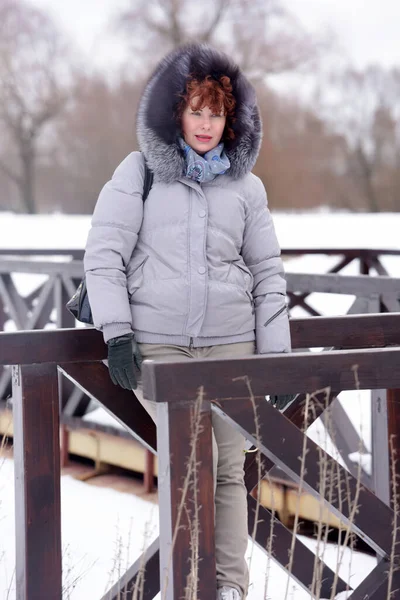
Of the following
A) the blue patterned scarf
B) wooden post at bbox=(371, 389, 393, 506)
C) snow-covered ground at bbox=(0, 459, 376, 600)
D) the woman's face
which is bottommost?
snow-covered ground at bbox=(0, 459, 376, 600)

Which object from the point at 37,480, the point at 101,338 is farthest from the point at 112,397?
the point at 37,480

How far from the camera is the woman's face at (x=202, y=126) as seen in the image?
7.42ft

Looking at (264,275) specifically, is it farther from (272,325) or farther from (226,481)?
(226,481)

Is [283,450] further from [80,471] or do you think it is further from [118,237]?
[80,471]

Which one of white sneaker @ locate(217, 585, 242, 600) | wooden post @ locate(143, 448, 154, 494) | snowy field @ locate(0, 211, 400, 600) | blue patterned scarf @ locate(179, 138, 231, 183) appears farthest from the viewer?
wooden post @ locate(143, 448, 154, 494)

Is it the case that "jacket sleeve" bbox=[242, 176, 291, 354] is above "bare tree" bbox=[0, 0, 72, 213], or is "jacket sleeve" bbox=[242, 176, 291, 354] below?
below

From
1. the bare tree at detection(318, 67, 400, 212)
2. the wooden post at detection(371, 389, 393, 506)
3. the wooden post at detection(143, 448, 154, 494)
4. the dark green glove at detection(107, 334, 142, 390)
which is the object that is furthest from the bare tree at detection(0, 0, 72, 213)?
the dark green glove at detection(107, 334, 142, 390)

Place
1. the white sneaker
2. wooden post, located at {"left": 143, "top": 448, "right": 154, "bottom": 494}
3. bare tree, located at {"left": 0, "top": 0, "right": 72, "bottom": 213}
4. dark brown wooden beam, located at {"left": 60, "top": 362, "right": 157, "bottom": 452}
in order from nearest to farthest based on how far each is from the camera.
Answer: the white sneaker, dark brown wooden beam, located at {"left": 60, "top": 362, "right": 157, "bottom": 452}, wooden post, located at {"left": 143, "top": 448, "right": 154, "bottom": 494}, bare tree, located at {"left": 0, "top": 0, "right": 72, "bottom": 213}

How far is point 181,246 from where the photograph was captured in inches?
84.9

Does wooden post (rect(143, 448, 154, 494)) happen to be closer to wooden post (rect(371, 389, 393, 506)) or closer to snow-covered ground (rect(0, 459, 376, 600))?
snow-covered ground (rect(0, 459, 376, 600))

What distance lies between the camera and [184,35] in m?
16.3

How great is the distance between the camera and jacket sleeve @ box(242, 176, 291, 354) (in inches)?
89.2

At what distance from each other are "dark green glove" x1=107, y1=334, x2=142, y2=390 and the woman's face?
1.78 ft

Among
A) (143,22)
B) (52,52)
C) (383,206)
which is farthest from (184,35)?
(383,206)
